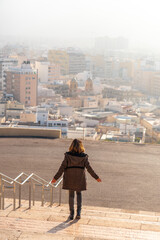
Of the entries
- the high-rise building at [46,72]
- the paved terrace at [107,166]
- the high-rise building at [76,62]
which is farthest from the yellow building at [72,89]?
the paved terrace at [107,166]

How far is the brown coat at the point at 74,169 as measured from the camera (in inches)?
73.8

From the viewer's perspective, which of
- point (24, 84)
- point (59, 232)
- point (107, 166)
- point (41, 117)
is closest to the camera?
point (59, 232)

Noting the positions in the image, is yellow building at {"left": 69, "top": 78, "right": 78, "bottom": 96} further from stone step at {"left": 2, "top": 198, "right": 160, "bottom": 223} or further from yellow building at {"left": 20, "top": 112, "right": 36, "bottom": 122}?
stone step at {"left": 2, "top": 198, "right": 160, "bottom": 223}

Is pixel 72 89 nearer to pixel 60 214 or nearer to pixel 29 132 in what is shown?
pixel 29 132

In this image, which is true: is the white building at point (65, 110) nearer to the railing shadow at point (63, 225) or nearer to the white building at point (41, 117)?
the white building at point (41, 117)

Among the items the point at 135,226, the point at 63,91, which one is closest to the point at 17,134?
the point at 135,226

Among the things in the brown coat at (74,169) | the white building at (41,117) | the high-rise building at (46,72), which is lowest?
the white building at (41,117)

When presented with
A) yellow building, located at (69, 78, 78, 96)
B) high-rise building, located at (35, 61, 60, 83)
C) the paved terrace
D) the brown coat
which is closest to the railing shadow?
the brown coat

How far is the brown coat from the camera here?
1.87 metres

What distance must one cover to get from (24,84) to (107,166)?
2930 centimetres

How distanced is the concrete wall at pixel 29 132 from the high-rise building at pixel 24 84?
27.8 m

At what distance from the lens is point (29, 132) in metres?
4.54

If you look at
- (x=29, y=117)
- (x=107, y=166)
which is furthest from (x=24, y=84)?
(x=107, y=166)

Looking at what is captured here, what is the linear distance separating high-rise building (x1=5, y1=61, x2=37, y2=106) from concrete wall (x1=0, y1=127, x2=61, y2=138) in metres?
27.8
